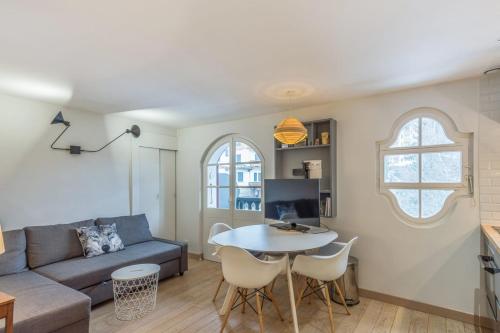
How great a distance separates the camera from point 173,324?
247 centimetres

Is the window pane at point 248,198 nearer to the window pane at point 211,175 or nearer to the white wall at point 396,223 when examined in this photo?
the window pane at point 211,175

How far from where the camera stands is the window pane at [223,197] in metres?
4.39

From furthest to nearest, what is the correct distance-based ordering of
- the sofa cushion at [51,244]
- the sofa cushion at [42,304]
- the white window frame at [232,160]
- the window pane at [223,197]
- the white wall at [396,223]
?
the window pane at [223,197] < the white window frame at [232,160] < the sofa cushion at [51,244] < the white wall at [396,223] < the sofa cushion at [42,304]

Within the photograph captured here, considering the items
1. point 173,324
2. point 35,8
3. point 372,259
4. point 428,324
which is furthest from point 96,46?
point 428,324

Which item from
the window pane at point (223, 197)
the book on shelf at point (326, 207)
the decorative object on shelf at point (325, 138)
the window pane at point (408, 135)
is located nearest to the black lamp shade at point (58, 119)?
the window pane at point (223, 197)

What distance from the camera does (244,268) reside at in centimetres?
214

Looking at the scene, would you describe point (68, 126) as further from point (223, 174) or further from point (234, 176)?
point (234, 176)

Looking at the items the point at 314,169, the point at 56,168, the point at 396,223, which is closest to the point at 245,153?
the point at 314,169

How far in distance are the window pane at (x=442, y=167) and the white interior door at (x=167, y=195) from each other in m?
3.83

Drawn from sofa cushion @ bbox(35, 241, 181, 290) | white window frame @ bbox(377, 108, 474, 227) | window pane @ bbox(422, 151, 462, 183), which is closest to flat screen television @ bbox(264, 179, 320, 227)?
white window frame @ bbox(377, 108, 474, 227)

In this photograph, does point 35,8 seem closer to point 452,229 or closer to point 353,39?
point 353,39

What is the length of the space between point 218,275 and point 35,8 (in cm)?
344

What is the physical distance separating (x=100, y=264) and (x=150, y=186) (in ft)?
A: 5.54

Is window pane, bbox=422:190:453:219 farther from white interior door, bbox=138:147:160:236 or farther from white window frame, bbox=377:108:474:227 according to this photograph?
white interior door, bbox=138:147:160:236
